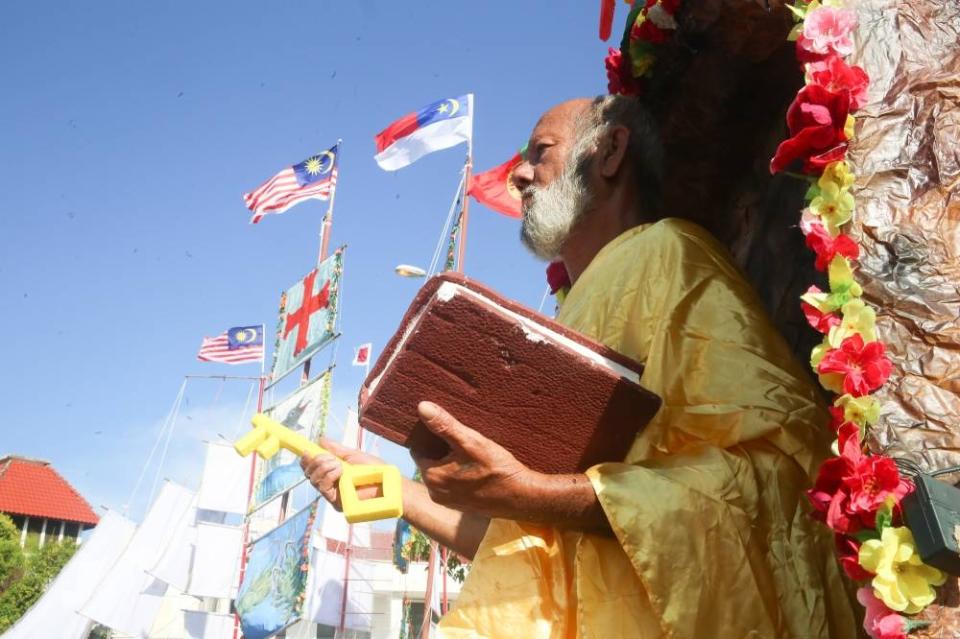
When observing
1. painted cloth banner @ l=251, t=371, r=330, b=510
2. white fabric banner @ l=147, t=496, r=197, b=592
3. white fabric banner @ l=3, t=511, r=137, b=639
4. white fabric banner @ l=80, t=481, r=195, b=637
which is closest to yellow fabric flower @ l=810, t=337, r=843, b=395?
painted cloth banner @ l=251, t=371, r=330, b=510

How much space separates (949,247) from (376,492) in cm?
133

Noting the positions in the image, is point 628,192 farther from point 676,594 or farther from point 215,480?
point 215,480

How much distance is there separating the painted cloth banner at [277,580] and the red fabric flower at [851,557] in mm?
16486

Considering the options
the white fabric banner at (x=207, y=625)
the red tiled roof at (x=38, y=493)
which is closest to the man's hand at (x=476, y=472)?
the white fabric banner at (x=207, y=625)

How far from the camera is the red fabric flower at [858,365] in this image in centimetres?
160

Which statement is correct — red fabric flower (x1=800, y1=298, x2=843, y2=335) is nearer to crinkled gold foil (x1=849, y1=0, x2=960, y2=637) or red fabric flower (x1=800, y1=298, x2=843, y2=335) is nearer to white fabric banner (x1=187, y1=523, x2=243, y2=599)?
crinkled gold foil (x1=849, y1=0, x2=960, y2=637)

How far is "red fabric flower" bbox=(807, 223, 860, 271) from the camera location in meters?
1.74

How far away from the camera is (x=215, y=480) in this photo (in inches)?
1193

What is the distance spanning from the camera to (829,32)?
73.9 inches

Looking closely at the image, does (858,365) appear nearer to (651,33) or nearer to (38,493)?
(651,33)

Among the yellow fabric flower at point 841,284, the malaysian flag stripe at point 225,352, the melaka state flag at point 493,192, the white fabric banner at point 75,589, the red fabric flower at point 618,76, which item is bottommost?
the white fabric banner at point 75,589

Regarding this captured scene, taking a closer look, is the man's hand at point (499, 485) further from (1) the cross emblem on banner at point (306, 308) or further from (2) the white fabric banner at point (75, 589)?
(2) the white fabric banner at point (75, 589)

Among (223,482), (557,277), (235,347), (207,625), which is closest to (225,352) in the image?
(235,347)

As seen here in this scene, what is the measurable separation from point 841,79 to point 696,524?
1.04m
